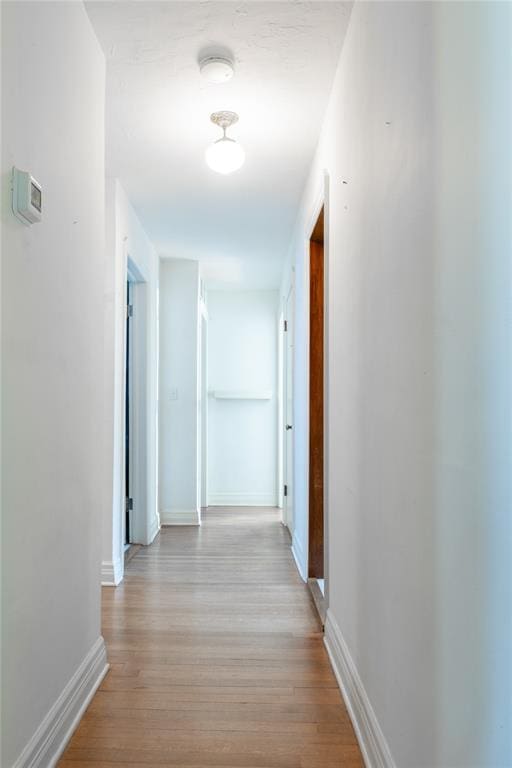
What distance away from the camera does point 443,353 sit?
3.27 feet

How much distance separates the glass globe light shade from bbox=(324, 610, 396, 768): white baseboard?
208 cm

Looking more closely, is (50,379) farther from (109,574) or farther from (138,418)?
(138,418)

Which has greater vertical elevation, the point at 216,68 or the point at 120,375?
the point at 216,68

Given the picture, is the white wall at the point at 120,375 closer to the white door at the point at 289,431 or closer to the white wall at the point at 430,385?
the white door at the point at 289,431

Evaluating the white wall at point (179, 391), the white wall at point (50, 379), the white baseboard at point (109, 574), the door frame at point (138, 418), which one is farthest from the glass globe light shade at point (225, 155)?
the white wall at point (179, 391)

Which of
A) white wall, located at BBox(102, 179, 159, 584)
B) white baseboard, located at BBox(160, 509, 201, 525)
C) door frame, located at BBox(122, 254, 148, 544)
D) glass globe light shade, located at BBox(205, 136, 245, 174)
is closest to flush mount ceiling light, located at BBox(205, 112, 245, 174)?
glass globe light shade, located at BBox(205, 136, 245, 174)

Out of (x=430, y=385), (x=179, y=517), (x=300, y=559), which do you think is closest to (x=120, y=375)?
(x=300, y=559)

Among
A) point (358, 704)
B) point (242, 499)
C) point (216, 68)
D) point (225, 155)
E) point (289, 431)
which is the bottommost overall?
point (242, 499)

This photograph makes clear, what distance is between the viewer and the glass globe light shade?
255 cm

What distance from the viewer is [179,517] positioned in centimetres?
488

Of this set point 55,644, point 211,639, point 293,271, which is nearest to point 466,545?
point 55,644

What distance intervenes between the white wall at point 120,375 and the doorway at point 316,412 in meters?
1.15

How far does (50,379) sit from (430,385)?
3.43 feet

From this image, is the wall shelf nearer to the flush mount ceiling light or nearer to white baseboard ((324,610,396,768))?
the flush mount ceiling light
